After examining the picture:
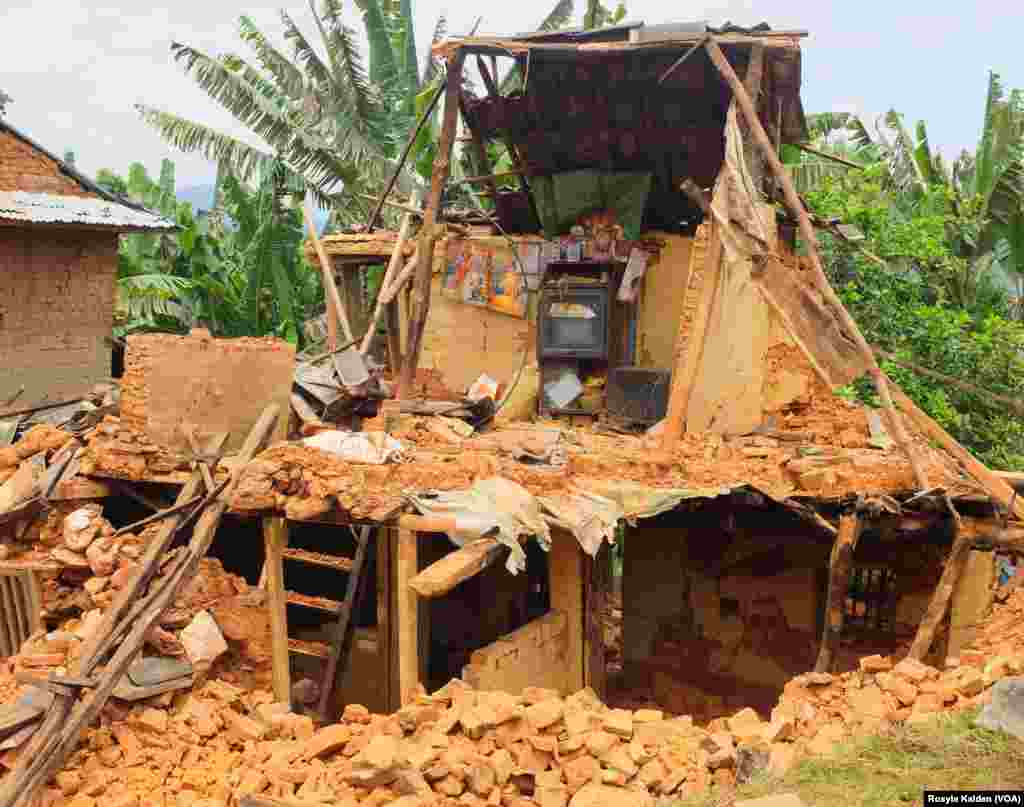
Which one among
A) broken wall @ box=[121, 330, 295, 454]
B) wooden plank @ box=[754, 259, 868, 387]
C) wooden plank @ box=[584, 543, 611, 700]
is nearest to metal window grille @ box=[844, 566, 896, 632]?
wooden plank @ box=[754, 259, 868, 387]

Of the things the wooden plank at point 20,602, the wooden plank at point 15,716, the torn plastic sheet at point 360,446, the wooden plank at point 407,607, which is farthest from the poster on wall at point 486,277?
the wooden plank at point 15,716

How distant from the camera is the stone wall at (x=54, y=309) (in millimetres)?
12719

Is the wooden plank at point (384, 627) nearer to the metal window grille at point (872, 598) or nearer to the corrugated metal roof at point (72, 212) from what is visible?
the metal window grille at point (872, 598)

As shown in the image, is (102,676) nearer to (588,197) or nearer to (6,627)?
(6,627)

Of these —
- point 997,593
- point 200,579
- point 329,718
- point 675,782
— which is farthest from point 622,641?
point 675,782

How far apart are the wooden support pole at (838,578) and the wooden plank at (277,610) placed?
436cm

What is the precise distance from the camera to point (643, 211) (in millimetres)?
12562

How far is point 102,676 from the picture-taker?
6.91 m

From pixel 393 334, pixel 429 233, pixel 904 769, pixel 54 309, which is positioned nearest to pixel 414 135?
pixel 429 233

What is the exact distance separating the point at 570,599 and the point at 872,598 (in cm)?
375

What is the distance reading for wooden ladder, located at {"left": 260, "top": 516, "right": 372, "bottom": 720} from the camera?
27.3 ft

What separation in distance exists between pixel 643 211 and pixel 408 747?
815 centimetres

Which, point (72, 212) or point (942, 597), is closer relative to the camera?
point (942, 597)

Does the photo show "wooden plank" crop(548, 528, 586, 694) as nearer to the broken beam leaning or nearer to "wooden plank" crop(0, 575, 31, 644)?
the broken beam leaning
